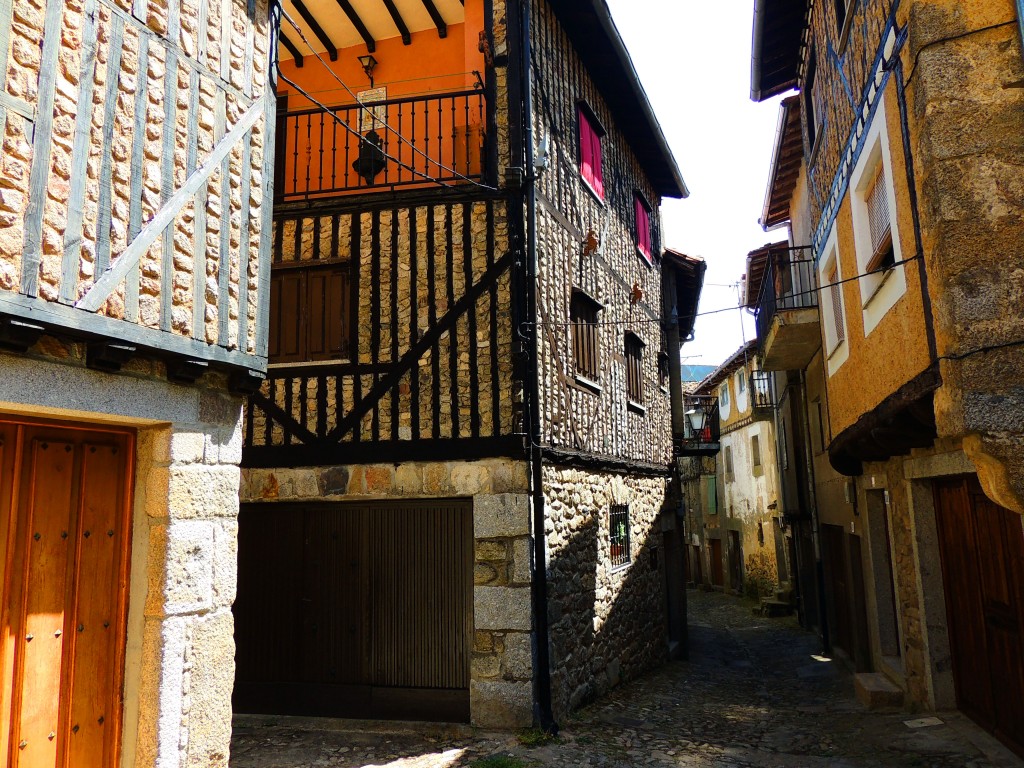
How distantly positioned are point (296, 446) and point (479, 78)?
4.17 m

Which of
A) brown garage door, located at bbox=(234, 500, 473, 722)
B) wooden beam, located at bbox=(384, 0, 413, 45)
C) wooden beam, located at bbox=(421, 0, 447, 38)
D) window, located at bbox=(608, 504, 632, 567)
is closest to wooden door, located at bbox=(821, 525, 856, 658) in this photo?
window, located at bbox=(608, 504, 632, 567)

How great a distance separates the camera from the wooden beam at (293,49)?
9.03 meters

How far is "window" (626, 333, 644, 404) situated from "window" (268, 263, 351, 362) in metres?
4.63

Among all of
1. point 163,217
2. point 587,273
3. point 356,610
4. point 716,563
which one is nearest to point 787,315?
point 587,273

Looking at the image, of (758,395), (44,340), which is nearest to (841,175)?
(44,340)

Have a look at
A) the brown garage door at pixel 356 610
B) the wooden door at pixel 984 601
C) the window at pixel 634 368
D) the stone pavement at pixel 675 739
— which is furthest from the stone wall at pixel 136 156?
the window at pixel 634 368

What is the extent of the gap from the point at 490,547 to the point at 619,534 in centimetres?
331

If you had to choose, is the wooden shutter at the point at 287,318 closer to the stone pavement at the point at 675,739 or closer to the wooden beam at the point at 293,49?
the wooden beam at the point at 293,49

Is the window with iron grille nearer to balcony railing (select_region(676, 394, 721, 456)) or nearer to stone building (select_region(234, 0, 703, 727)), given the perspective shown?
stone building (select_region(234, 0, 703, 727))

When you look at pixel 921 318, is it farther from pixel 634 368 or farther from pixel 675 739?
pixel 634 368

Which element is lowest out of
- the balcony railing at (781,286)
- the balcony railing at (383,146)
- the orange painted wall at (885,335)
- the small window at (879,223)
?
the orange painted wall at (885,335)

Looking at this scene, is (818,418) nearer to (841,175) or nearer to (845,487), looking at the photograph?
(845,487)

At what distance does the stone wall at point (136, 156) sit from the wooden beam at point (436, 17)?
4.15 meters

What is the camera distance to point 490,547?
281 inches
